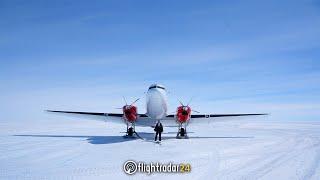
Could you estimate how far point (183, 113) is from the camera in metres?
29.9

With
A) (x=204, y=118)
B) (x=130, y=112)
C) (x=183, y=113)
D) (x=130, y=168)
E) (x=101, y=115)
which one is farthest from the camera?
(x=101, y=115)

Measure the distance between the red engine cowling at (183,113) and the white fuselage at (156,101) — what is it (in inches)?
118

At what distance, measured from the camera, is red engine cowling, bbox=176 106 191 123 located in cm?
2989

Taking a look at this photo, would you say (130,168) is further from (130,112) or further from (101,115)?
(101,115)

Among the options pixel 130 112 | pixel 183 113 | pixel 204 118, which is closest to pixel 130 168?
pixel 130 112

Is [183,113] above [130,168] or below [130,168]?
above

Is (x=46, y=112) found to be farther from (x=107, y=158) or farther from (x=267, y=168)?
(x=267, y=168)

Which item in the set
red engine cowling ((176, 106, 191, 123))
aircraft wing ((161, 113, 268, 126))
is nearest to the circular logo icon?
red engine cowling ((176, 106, 191, 123))

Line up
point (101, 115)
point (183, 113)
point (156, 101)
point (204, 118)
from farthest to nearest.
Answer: point (101, 115) < point (204, 118) < point (183, 113) < point (156, 101)

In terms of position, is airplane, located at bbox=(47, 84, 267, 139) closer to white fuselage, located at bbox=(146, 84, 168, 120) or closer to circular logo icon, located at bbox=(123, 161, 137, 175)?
white fuselage, located at bbox=(146, 84, 168, 120)

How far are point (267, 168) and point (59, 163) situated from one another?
31.0 feet

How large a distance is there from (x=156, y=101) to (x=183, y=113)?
4.80 meters

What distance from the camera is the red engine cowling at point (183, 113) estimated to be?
29891 millimetres

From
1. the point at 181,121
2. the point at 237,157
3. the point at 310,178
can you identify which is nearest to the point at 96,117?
the point at 181,121
